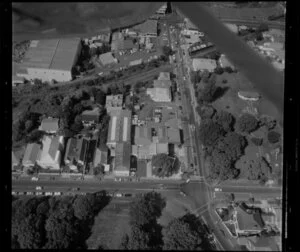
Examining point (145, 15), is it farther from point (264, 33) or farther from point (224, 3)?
point (264, 33)

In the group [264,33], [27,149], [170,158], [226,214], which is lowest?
[226,214]

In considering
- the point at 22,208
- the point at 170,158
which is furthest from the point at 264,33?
the point at 22,208

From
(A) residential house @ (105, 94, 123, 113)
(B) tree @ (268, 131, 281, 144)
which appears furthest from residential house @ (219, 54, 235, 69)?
(A) residential house @ (105, 94, 123, 113)

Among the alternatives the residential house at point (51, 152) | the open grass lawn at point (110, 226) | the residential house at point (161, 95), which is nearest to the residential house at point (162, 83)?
the residential house at point (161, 95)

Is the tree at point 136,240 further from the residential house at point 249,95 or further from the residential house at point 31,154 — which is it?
the residential house at point 249,95

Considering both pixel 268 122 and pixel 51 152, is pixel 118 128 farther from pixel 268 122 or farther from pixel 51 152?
pixel 268 122

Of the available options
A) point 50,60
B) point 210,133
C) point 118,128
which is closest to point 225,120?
point 210,133
